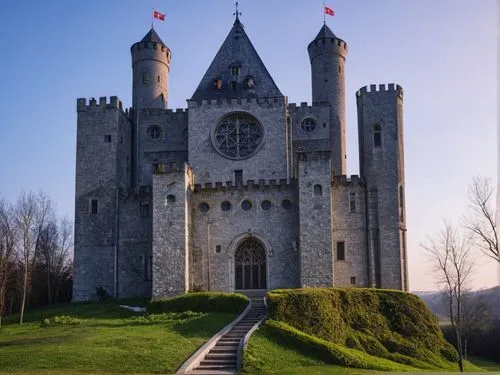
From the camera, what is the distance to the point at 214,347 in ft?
89.9

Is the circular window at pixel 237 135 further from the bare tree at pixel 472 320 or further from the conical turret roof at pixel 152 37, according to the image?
the bare tree at pixel 472 320

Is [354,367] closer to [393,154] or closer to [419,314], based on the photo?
[419,314]

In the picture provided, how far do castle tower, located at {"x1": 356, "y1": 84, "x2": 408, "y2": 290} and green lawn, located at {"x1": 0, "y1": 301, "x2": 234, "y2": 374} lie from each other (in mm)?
13933

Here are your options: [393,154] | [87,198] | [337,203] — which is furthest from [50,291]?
[393,154]

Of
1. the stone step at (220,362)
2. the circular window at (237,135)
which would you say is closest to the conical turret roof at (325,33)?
the circular window at (237,135)

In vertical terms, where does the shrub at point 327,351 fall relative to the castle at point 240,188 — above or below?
below

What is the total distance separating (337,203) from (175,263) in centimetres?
1211

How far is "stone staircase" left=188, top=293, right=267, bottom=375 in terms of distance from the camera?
24.5 meters

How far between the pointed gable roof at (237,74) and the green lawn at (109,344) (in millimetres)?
21569

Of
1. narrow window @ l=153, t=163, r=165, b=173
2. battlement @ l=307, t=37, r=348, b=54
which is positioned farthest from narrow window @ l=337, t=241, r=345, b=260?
battlement @ l=307, t=37, r=348, b=54

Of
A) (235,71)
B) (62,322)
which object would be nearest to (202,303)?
(62,322)

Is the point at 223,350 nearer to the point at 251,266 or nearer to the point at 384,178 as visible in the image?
the point at 251,266

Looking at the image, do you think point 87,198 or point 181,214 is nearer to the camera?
point 181,214

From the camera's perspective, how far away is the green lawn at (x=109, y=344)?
78.9 ft
